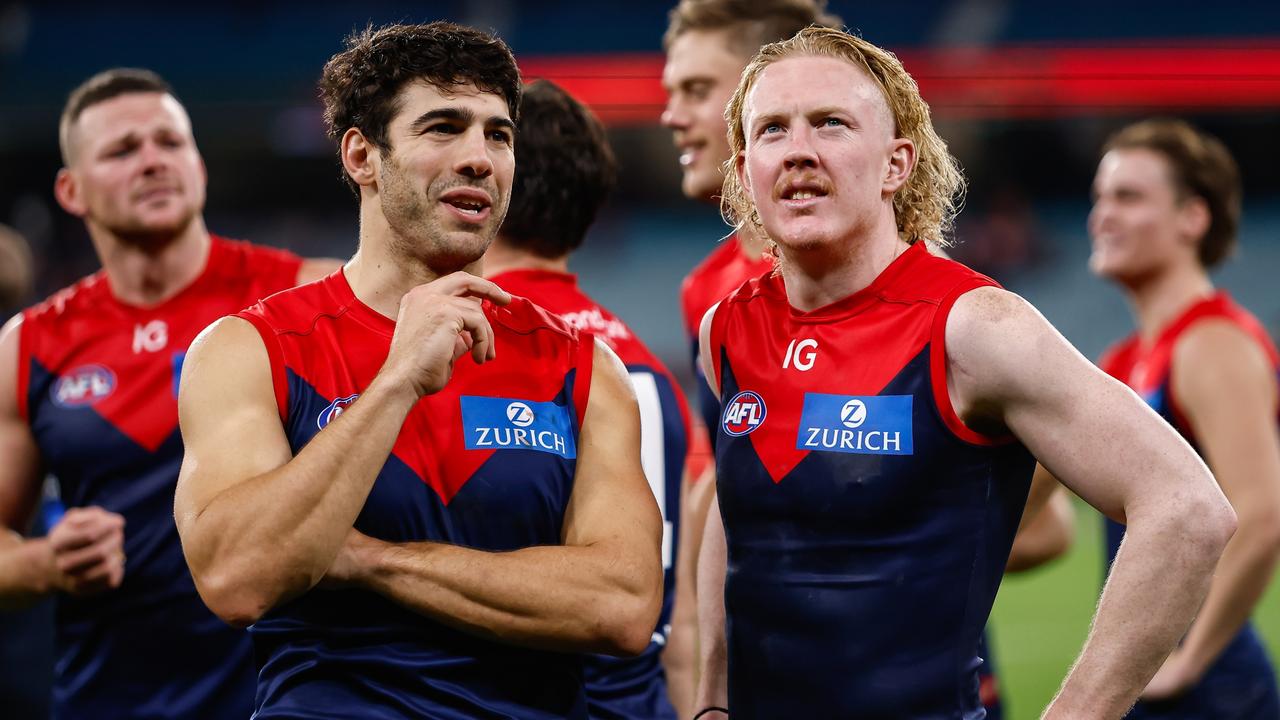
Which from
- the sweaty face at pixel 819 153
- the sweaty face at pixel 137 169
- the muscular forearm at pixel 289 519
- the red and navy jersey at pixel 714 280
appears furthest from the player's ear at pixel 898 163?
the sweaty face at pixel 137 169

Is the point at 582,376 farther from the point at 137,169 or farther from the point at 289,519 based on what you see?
the point at 137,169

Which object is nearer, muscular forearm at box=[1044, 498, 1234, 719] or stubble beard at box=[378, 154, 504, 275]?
muscular forearm at box=[1044, 498, 1234, 719]

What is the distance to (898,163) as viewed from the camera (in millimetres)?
3068

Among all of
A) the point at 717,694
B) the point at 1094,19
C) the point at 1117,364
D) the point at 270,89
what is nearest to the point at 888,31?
the point at 1094,19

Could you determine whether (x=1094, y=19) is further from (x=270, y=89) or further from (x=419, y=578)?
(x=419, y=578)

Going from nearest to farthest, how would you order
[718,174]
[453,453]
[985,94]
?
[453,453]
[718,174]
[985,94]

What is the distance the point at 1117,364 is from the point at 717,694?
2770mm

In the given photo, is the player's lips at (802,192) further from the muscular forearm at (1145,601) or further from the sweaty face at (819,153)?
the muscular forearm at (1145,601)

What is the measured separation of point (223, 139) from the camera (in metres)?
20.6

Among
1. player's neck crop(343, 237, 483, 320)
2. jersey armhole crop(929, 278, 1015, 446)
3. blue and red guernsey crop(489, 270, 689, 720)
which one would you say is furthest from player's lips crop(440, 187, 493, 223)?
jersey armhole crop(929, 278, 1015, 446)

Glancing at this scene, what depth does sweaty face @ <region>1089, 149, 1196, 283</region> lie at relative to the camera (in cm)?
534

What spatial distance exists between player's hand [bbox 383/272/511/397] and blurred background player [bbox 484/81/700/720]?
3.17 feet

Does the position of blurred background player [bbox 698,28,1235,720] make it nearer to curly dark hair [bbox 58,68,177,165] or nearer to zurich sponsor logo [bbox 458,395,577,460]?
zurich sponsor logo [bbox 458,395,577,460]

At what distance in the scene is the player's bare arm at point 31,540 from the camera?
3.58 metres
